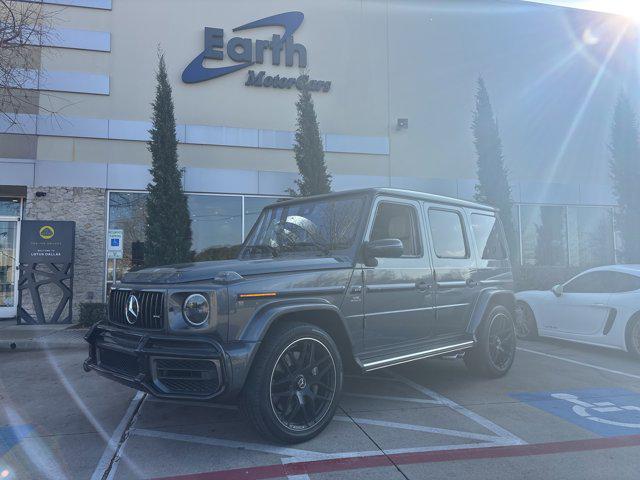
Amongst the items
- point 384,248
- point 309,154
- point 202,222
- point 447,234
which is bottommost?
point 384,248

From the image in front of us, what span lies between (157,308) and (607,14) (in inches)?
744

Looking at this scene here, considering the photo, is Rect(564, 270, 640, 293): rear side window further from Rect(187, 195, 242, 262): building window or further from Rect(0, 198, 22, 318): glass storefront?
Rect(0, 198, 22, 318): glass storefront

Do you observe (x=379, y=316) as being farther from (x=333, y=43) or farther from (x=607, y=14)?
(x=607, y=14)

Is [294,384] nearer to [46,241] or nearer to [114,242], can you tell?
[114,242]

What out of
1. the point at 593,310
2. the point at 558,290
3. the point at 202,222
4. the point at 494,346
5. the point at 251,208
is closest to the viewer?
the point at 494,346

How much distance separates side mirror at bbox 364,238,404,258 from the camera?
4.08 m

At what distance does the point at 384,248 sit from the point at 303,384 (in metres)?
1.29

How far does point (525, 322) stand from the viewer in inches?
337

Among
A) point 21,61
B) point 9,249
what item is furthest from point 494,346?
point 21,61

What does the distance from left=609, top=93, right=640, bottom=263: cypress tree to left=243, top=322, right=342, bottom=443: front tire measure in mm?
13794

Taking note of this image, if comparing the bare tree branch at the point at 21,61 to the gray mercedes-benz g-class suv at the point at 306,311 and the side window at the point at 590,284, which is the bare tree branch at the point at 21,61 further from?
the side window at the point at 590,284

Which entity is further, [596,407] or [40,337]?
[40,337]

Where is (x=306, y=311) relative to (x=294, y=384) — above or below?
above

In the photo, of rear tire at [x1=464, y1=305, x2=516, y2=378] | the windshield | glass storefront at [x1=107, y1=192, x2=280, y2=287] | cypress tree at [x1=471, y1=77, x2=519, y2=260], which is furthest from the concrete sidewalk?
cypress tree at [x1=471, y1=77, x2=519, y2=260]
